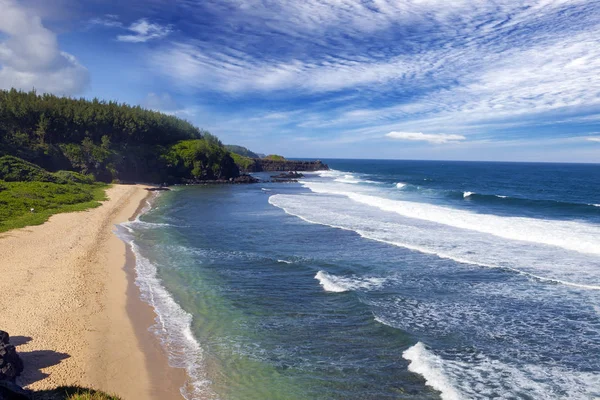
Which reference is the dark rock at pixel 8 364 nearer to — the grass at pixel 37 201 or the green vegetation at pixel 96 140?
the grass at pixel 37 201

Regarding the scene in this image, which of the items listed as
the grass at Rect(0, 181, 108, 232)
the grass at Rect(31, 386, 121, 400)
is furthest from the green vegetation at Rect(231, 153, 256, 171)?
the grass at Rect(31, 386, 121, 400)

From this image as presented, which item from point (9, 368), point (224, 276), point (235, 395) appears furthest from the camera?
point (224, 276)

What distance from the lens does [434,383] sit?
918 cm

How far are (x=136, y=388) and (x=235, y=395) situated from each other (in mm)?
2339

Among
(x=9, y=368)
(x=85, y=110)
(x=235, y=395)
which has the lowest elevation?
(x=235, y=395)

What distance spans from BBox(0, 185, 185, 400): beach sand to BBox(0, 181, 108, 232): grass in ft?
13.9

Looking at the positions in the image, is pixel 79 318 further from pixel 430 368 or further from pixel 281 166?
pixel 281 166

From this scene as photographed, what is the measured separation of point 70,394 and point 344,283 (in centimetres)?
1062

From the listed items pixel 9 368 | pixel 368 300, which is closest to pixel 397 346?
pixel 368 300

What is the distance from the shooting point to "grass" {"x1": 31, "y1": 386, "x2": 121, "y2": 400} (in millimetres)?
7125

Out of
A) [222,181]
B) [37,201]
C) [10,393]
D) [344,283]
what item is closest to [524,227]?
[344,283]

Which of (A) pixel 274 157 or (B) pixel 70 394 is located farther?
(A) pixel 274 157

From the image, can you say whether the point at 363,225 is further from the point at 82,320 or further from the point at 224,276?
the point at 82,320

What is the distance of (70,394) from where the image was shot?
792 cm
